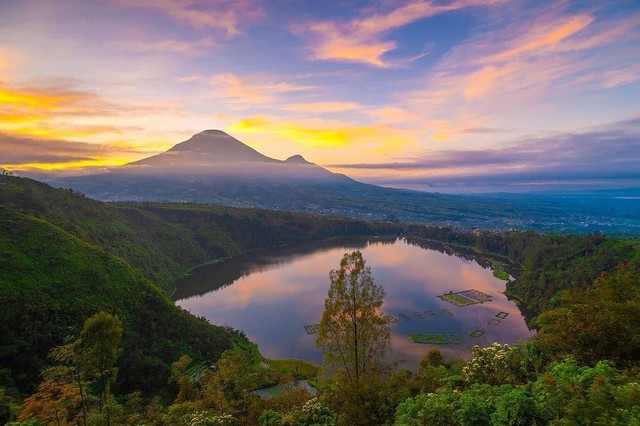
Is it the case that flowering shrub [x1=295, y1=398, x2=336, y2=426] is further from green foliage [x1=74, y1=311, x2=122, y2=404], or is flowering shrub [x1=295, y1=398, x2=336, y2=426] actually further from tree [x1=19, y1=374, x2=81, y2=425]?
green foliage [x1=74, y1=311, x2=122, y2=404]

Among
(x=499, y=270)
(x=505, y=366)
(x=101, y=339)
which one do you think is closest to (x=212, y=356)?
(x=101, y=339)

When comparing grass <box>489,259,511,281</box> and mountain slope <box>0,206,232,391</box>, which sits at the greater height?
mountain slope <box>0,206,232,391</box>

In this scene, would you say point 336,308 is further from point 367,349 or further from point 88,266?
point 88,266

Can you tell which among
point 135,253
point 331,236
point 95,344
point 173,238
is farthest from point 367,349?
point 331,236

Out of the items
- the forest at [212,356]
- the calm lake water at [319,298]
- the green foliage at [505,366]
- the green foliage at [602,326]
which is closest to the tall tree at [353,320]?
the forest at [212,356]

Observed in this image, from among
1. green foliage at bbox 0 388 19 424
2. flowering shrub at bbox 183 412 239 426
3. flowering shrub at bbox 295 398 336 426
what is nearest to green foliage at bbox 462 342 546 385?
flowering shrub at bbox 295 398 336 426
